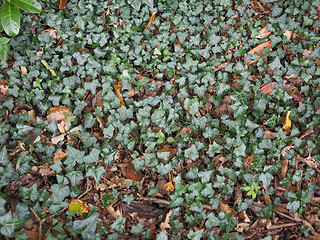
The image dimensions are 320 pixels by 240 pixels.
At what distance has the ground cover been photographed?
204cm

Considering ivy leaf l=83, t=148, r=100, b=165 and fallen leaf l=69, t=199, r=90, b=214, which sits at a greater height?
ivy leaf l=83, t=148, r=100, b=165

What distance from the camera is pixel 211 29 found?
2.96m

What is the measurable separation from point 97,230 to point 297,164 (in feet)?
5.43

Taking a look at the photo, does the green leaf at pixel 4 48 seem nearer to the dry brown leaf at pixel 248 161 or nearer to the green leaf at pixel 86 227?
the green leaf at pixel 86 227

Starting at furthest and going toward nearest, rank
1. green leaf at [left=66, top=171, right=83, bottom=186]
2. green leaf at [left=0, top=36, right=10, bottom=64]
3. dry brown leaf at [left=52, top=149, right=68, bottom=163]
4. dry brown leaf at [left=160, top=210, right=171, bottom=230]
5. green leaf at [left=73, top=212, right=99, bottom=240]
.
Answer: green leaf at [left=0, top=36, right=10, bottom=64]
dry brown leaf at [left=52, top=149, right=68, bottom=163]
green leaf at [left=66, top=171, right=83, bottom=186]
dry brown leaf at [left=160, top=210, right=171, bottom=230]
green leaf at [left=73, top=212, right=99, bottom=240]

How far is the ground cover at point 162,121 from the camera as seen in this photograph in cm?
204

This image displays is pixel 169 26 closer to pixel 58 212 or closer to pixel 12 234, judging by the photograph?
pixel 58 212

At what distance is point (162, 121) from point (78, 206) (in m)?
0.96

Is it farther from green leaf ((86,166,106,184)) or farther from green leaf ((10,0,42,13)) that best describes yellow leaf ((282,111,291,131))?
green leaf ((10,0,42,13))

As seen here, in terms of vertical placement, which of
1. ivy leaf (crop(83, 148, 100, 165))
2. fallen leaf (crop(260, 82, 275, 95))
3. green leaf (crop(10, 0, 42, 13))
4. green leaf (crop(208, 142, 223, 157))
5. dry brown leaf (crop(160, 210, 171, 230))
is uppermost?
green leaf (crop(10, 0, 42, 13))

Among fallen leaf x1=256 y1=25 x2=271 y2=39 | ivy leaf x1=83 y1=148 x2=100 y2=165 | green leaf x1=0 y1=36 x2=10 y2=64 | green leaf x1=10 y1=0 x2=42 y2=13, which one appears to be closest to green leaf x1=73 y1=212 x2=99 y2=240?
ivy leaf x1=83 y1=148 x2=100 y2=165

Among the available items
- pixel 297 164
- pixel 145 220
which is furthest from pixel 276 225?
pixel 145 220

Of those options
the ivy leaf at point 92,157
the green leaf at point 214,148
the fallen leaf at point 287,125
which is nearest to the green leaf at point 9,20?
the ivy leaf at point 92,157

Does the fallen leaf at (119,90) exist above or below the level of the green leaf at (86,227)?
above
